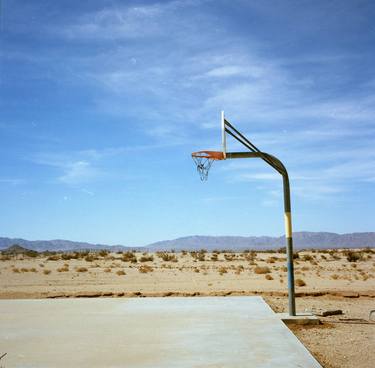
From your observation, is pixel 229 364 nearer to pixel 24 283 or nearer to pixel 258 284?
pixel 258 284

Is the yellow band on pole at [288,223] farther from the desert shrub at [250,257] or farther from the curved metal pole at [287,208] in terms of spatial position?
the desert shrub at [250,257]

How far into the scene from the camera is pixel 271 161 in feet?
40.4

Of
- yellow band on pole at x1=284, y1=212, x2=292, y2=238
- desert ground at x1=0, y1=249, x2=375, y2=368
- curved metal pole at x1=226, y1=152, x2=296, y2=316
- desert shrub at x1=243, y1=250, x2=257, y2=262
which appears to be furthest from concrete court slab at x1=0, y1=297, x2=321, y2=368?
desert shrub at x1=243, y1=250, x2=257, y2=262

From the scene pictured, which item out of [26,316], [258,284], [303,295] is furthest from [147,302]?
[258,284]

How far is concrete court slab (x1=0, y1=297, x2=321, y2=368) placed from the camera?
26.1 ft

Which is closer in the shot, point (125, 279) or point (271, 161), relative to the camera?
point (271, 161)

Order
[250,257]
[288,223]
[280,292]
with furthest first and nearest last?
[250,257]
[280,292]
[288,223]

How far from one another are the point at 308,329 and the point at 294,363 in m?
4.23

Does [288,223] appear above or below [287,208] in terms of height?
below

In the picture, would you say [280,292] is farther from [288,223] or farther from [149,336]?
[149,336]

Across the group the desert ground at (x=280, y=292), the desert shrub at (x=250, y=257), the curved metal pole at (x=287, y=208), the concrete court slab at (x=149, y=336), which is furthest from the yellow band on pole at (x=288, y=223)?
the desert shrub at (x=250, y=257)

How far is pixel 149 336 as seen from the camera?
989cm

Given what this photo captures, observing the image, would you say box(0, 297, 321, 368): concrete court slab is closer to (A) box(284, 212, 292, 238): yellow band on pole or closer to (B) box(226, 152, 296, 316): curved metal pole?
(B) box(226, 152, 296, 316): curved metal pole

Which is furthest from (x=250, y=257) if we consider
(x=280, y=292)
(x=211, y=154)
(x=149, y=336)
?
(x=149, y=336)
